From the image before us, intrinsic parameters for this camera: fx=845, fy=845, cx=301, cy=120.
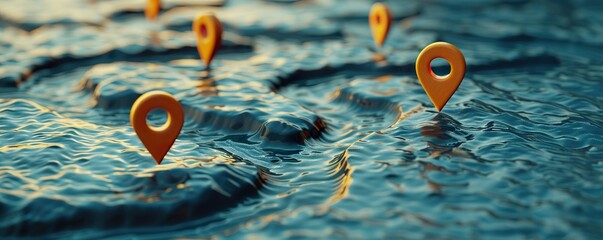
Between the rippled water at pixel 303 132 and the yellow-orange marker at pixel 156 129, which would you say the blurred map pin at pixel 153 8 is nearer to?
the rippled water at pixel 303 132

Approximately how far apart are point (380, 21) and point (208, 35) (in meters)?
1.20

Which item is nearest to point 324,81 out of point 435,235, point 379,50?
point 379,50

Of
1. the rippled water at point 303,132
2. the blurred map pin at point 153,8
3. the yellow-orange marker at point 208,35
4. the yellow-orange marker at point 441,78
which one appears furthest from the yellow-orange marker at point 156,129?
the blurred map pin at point 153,8

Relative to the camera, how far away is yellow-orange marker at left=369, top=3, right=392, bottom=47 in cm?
544

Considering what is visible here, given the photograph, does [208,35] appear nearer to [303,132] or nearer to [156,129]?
[303,132]

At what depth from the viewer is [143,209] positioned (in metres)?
3.12

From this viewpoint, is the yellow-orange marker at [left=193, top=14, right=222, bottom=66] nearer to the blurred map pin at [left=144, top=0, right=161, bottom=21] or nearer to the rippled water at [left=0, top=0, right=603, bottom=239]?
the rippled water at [left=0, top=0, right=603, bottom=239]

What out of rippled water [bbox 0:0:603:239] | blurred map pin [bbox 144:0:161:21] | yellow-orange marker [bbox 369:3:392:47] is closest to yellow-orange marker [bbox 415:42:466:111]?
rippled water [bbox 0:0:603:239]

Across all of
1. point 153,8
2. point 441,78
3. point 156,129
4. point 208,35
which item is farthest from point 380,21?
point 156,129

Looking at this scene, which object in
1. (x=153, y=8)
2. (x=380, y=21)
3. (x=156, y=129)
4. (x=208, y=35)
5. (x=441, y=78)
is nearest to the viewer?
(x=156, y=129)

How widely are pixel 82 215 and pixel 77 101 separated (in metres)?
1.77

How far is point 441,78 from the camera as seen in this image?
3986 mm

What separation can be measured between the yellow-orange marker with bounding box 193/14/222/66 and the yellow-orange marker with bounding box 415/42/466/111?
1.52 meters

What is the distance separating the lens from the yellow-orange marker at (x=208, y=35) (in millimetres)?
4988
